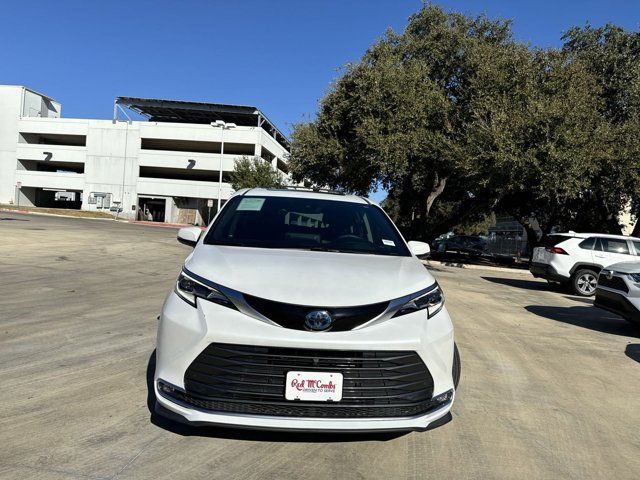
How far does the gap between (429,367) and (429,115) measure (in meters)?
17.2

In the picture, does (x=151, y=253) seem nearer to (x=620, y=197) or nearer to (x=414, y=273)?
(x=414, y=273)

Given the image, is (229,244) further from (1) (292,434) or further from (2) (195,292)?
(1) (292,434)

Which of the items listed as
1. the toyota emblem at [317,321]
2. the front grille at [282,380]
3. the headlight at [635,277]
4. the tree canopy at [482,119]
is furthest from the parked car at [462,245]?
the toyota emblem at [317,321]

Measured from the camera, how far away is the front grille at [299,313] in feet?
8.98

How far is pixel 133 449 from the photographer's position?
3000 mm

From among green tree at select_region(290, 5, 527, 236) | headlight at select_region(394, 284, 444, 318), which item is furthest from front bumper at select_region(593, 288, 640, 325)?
green tree at select_region(290, 5, 527, 236)

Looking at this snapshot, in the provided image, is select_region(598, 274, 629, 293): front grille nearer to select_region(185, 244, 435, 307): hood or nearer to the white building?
select_region(185, 244, 435, 307): hood

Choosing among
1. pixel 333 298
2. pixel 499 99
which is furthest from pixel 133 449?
pixel 499 99

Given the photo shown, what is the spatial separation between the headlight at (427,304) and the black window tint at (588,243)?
11.5 m

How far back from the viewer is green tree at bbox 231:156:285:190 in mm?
45281

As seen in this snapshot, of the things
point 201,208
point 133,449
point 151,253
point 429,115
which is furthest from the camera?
point 201,208

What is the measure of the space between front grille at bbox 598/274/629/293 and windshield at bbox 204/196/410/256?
4.86 meters

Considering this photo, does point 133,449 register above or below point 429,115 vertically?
below

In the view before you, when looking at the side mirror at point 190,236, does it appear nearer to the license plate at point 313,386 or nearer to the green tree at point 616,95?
the license plate at point 313,386
